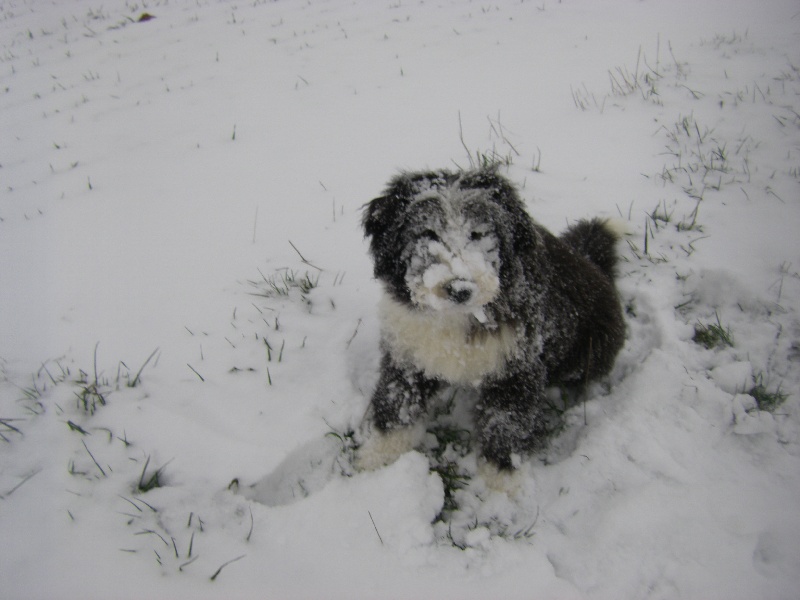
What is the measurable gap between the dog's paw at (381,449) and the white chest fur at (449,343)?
453mm

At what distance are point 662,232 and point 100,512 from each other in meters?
4.29

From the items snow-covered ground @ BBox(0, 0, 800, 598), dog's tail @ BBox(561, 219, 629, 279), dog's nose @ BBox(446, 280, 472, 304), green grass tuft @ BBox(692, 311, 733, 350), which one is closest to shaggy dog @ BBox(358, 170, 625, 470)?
dog's nose @ BBox(446, 280, 472, 304)

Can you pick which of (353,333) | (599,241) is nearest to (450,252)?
(353,333)

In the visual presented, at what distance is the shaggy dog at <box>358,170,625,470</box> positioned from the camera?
6.84 feet

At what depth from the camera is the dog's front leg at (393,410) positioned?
252 centimetres

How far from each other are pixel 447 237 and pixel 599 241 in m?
1.68

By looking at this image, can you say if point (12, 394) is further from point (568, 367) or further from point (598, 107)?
point (598, 107)

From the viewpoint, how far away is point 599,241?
318 centimetres

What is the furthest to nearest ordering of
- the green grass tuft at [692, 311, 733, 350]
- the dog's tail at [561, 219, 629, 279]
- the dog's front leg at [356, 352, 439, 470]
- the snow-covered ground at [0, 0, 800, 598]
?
the dog's tail at [561, 219, 629, 279] → the green grass tuft at [692, 311, 733, 350] → the dog's front leg at [356, 352, 439, 470] → the snow-covered ground at [0, 0, 800, 598]

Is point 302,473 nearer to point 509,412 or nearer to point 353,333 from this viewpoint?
point 353,333

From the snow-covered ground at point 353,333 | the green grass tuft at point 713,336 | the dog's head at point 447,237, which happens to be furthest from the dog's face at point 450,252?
the green grass tuft at point 713,336

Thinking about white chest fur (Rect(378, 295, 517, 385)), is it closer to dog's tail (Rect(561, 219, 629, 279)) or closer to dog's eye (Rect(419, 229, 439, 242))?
dog's eye (Rect(419, 229, 439, 242))

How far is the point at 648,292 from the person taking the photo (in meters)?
3.20

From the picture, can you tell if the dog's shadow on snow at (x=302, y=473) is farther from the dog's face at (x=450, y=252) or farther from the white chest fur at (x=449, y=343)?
the dog's face at (x=450, y=252)
